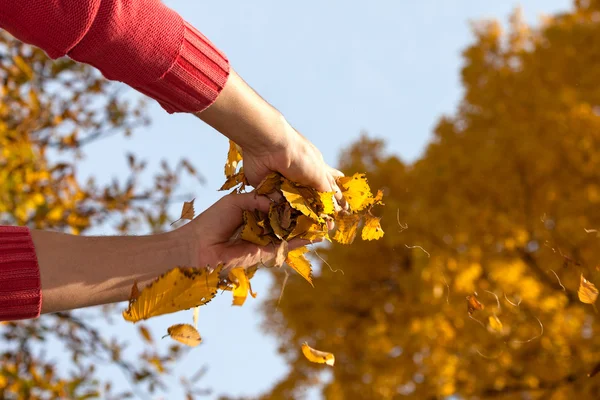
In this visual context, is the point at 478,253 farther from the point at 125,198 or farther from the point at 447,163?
the point at 125,198

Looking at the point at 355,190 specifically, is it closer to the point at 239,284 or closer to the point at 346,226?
the point at 346,226

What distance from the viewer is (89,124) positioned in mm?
5363

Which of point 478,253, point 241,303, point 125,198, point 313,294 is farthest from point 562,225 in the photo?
point 241,303

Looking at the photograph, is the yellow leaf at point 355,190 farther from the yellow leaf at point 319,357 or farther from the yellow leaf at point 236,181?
the yellow leaf at point 319,357

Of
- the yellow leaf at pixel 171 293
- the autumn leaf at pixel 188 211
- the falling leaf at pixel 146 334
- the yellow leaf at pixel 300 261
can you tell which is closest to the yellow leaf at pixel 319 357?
the yellow leaf at pixel 300 261

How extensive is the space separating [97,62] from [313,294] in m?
11.1

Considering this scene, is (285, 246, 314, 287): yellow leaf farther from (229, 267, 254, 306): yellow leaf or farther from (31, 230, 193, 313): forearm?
(31, 230, 193, 313): forearm

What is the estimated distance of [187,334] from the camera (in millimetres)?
1949

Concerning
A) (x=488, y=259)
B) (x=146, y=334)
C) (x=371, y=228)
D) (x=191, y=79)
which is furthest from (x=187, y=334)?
(x=488, y=259)

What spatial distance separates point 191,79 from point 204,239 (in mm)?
539

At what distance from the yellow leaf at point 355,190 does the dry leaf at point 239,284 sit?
0.41 metres

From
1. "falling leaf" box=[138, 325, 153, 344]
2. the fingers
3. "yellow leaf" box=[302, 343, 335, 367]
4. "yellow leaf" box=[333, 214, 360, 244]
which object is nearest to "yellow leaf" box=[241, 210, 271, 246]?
the fingers

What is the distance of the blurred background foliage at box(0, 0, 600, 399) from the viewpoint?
7.62 metres

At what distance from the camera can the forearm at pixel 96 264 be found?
1731mm
